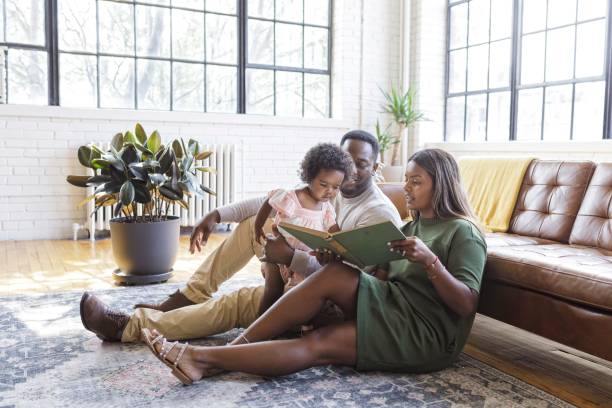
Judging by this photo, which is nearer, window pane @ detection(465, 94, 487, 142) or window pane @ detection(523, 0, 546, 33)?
window pane @ detection(523, 0, 546, 33)

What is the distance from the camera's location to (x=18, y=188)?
16.1 ft

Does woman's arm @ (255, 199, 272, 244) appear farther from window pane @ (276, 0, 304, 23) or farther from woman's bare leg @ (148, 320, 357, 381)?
window pane @ (276, 0, 304, 23)

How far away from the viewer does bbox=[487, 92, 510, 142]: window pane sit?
5.39 m

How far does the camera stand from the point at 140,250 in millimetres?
3467

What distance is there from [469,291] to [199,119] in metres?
4.06

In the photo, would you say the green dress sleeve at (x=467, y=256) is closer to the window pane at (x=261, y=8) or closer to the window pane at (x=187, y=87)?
the window pane at (x=187, y=87)

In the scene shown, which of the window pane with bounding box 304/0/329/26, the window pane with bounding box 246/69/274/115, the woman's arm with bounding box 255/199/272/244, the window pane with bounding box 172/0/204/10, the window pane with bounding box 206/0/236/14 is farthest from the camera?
the window pane with bounding box 304/0/329/26

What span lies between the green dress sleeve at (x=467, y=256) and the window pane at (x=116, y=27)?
4250 millimetres

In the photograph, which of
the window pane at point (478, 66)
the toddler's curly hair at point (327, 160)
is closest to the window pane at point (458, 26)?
the window pane at point (478, 66)

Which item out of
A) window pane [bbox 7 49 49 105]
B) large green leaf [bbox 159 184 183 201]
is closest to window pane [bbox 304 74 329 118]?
window pane [bbox 7 49 49 105]

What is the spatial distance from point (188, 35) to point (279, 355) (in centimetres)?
435

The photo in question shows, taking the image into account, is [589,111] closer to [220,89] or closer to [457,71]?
[457,71]

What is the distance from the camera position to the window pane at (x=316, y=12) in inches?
238

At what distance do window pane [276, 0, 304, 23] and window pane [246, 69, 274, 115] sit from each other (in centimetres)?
58
